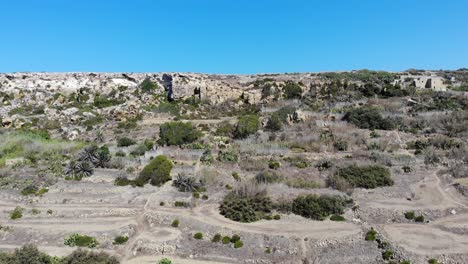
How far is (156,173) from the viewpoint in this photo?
2522 cm

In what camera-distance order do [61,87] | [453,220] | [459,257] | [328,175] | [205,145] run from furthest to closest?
[61,87], [205,145], [328,175], [453,220], [459,257]

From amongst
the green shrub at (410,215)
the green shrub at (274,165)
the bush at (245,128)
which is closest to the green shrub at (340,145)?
the green shrub at (274,165)

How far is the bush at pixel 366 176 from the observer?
23.6 m

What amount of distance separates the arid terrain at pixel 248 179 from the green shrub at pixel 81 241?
0.20 feet

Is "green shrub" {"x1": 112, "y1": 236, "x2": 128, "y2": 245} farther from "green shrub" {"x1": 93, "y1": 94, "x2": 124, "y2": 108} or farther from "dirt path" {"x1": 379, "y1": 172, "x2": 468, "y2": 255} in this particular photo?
"green shrub" {"x1": 93, "y1": 94, "x2": 124, "y2": 108}

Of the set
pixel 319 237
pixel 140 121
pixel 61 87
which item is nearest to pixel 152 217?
pixel 319 237

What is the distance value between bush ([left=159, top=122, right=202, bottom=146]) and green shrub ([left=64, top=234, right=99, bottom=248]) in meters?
17.0

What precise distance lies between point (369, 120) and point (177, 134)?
62.8ft

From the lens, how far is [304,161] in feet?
92.6

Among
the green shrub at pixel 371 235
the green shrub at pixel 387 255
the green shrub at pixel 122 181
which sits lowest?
the green shrub at pixel 387 255

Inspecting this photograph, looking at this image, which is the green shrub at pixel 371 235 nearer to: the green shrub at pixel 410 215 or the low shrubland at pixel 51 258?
the green shrub at pixel 410 215

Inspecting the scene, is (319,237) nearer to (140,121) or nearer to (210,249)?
(210,249)

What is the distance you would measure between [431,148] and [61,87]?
53288 mm

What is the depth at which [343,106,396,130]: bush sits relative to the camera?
36.5 m
